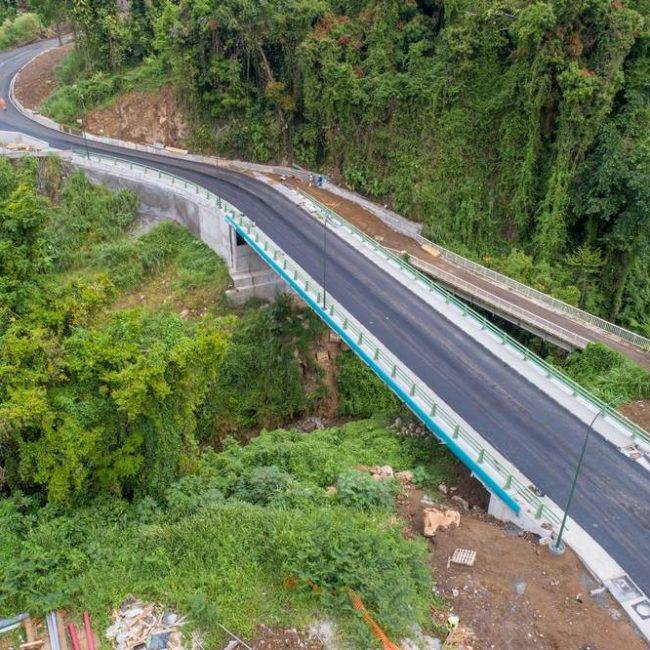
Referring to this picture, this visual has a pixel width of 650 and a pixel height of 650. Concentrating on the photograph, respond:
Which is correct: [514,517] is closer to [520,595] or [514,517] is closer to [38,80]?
[520,595]

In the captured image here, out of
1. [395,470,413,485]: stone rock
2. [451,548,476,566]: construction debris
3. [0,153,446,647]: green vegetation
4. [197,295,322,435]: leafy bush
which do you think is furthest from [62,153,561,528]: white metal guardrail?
[197,295,322,435]: leafy bush

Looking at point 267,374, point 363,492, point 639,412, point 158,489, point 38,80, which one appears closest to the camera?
point 363,492

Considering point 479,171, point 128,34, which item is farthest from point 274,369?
point 128,34

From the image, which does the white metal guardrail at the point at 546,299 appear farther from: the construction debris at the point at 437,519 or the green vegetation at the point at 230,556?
the green vegetation at the point at 230,556

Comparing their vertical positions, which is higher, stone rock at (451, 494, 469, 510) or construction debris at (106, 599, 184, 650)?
construction debris at (106, 599, 184, 650)

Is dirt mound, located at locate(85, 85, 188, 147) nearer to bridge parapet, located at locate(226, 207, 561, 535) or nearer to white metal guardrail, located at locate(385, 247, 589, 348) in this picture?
white metal guardrail, located at locate(385, 247, 589, 348)

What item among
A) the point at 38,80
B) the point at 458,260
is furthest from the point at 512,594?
the point at 38,80

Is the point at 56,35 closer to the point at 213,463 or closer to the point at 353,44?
the point at 353,44
